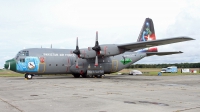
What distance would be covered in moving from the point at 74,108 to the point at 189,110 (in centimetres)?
383

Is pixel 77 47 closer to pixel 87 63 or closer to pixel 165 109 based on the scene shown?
pixel 87 63

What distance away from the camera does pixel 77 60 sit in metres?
28.4

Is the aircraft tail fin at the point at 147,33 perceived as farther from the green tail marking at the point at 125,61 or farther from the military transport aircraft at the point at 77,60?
→ the green tail marking at the point at 125,61

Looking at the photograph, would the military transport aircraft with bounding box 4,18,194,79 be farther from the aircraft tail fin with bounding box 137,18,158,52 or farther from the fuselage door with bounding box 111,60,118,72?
the aircraft tail fin with bounding box 137,18,158,52

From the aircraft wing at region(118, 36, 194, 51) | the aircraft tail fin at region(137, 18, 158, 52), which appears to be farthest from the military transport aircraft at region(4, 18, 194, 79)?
the aircraft tail fin at region(137, 18, 158, 52)

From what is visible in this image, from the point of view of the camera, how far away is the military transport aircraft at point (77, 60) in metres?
25.2

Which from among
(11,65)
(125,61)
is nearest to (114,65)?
(125,61)

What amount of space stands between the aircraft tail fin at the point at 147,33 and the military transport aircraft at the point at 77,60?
2.21m

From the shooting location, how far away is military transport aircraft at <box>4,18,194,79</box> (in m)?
25.2

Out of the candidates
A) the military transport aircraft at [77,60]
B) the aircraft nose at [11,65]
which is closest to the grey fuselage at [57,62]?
the military transport aircraft at [77,60]

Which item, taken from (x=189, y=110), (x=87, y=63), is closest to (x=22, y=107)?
(x=189, y=110)

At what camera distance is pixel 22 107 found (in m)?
7.74

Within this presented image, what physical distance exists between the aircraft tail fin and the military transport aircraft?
2.21 m

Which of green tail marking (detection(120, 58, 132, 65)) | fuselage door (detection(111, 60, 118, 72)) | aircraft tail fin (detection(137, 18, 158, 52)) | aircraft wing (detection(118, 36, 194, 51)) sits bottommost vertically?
fuselage door (detection(111, 60, 118, 72))
